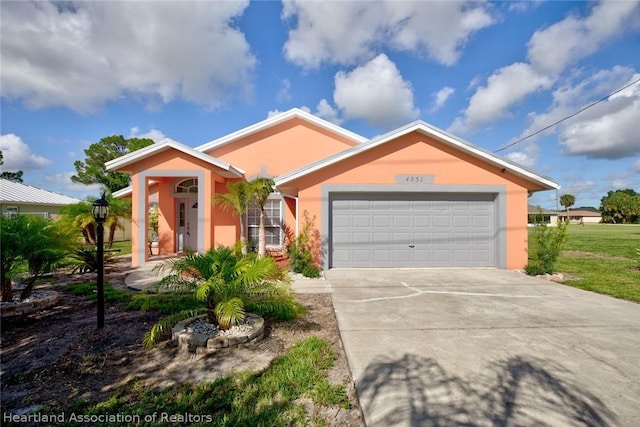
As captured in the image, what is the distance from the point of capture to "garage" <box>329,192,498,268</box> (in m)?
9.74

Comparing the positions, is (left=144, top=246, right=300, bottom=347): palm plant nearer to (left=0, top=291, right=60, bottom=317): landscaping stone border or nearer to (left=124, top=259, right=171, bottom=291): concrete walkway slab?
(left=124, top=259, right=171, bottom=291): concrete walkway slab

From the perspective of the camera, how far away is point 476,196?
32.5 feet

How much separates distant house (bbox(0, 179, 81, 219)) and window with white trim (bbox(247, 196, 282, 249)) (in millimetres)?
12095

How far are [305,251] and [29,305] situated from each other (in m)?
6.23

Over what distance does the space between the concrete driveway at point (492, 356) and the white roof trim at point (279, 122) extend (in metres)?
8.15

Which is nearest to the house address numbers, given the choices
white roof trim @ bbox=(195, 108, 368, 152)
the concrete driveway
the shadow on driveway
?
white roof trim @ bbox=(195, 108, 368, 152)

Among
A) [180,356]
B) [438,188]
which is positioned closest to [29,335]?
[180,356]

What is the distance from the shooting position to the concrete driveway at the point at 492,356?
270cm

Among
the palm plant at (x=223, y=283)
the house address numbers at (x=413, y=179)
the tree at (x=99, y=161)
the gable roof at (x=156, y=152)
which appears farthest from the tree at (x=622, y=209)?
the tree at (x=99, y=161)

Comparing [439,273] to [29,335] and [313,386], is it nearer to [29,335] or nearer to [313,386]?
[313,386]

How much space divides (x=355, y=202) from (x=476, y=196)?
4.23m

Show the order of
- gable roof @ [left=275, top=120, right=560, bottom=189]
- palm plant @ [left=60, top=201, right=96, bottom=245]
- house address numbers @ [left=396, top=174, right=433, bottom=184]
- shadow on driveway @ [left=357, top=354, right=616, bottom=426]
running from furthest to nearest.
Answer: palm plant @ [left=60, top=201, right=96, bottom=245] < house address numbers @ [left=396, top=174, right=433, bottom=184] < gable roof @ [left=275, top=120, right=560, bottom=189] < shadow on driveway @ [left=357, top=354, right=616, bottom=426]

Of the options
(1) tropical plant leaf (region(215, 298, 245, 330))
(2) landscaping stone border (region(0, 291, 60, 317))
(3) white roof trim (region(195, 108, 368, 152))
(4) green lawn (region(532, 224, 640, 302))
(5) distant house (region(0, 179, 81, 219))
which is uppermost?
(3) white roof trim (region(195, 108, 368, 152))

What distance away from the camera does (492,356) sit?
3.72 meters
